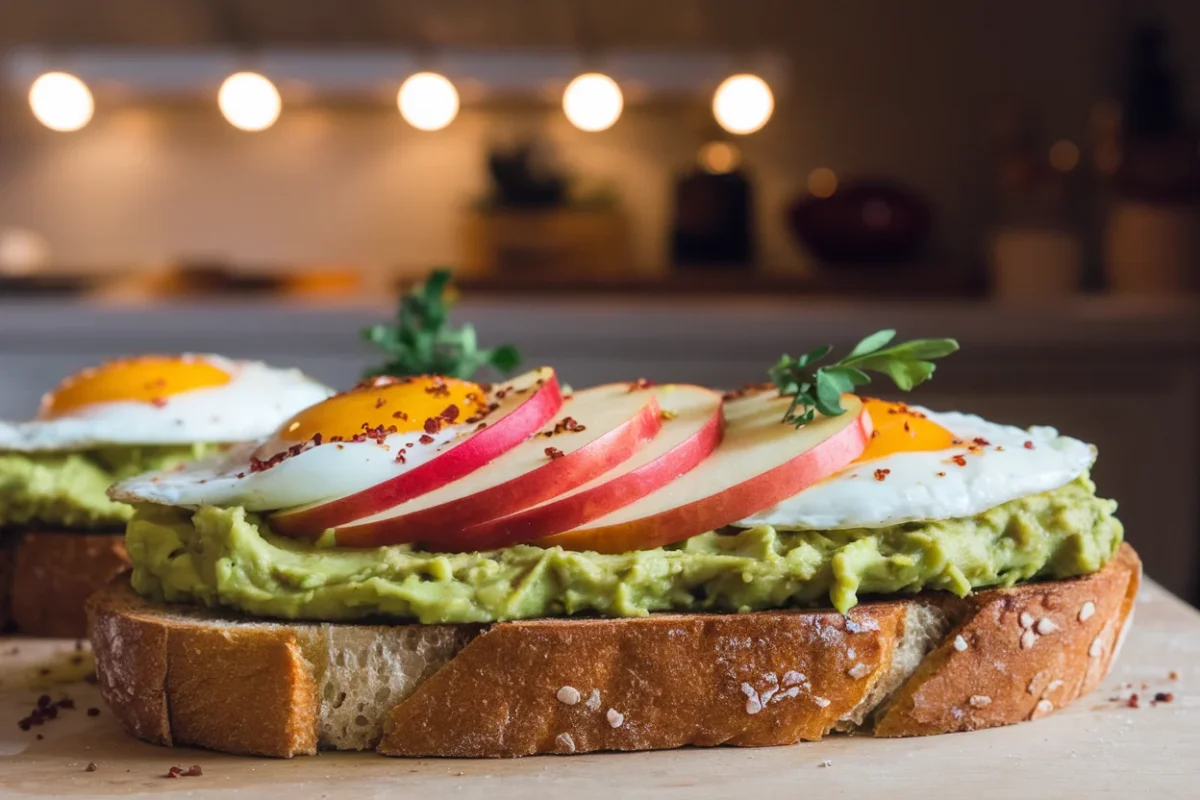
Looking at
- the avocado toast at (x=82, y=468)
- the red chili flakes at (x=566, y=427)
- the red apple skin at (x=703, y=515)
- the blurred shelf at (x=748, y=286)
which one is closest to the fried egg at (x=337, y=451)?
the red chili flakes at (x=566, y=427)

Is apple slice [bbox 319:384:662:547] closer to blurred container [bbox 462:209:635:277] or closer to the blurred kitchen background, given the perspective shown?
the blurred kitchen background

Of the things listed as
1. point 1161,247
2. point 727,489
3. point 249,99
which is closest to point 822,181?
point 1161,247

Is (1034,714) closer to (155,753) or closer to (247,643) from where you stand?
(247,643)

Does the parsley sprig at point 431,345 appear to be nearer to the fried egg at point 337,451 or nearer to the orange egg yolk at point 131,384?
the orange egg yolk at point 131,384

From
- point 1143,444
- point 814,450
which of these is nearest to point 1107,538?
point 814,450

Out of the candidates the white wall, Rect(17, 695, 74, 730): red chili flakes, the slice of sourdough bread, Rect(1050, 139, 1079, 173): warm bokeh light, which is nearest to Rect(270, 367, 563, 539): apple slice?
the slice of sourdough bread

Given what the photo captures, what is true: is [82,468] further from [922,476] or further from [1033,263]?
[1033,263]
